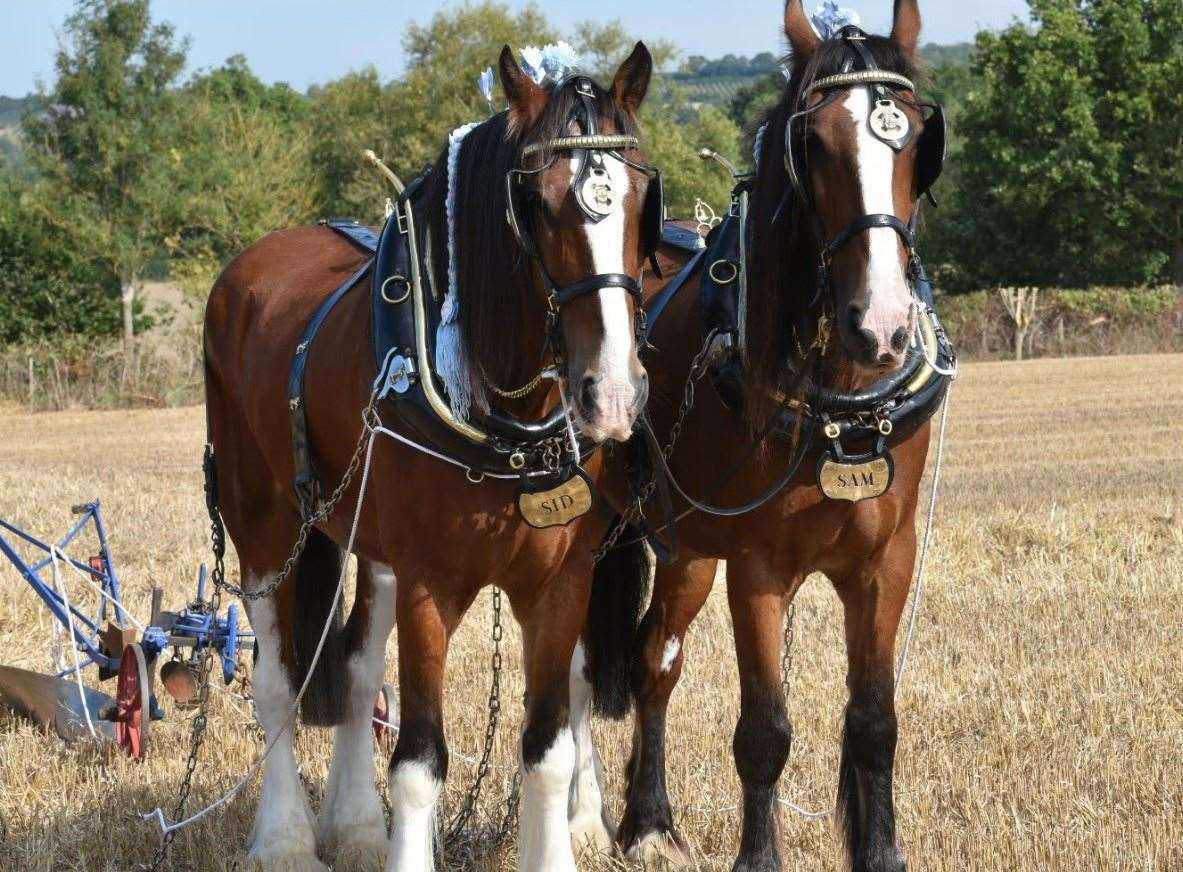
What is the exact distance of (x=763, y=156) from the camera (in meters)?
3.72

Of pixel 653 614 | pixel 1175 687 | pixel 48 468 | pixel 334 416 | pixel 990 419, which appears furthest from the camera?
pixel 990 419

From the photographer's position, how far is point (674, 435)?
4.05m

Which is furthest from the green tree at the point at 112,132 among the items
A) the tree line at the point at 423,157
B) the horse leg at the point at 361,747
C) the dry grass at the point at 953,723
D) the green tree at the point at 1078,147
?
the horse leg at the point at 361,747

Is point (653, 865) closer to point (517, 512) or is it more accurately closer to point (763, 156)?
point (517, 512)

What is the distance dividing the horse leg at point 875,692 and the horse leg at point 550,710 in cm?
70

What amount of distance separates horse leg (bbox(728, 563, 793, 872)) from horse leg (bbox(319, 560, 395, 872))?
1200 mm

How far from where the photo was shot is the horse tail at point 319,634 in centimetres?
464

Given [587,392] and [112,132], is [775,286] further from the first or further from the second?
[112,132]

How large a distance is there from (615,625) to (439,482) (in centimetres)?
143

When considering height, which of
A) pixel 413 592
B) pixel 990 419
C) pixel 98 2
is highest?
pixel 98 2

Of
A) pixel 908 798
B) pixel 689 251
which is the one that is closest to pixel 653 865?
pixel 908 798

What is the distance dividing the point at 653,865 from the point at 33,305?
2484 cm

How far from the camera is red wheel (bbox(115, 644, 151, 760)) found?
517 centimetres

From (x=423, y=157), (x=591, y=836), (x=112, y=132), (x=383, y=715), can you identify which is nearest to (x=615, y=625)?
(x=591, y=836)
